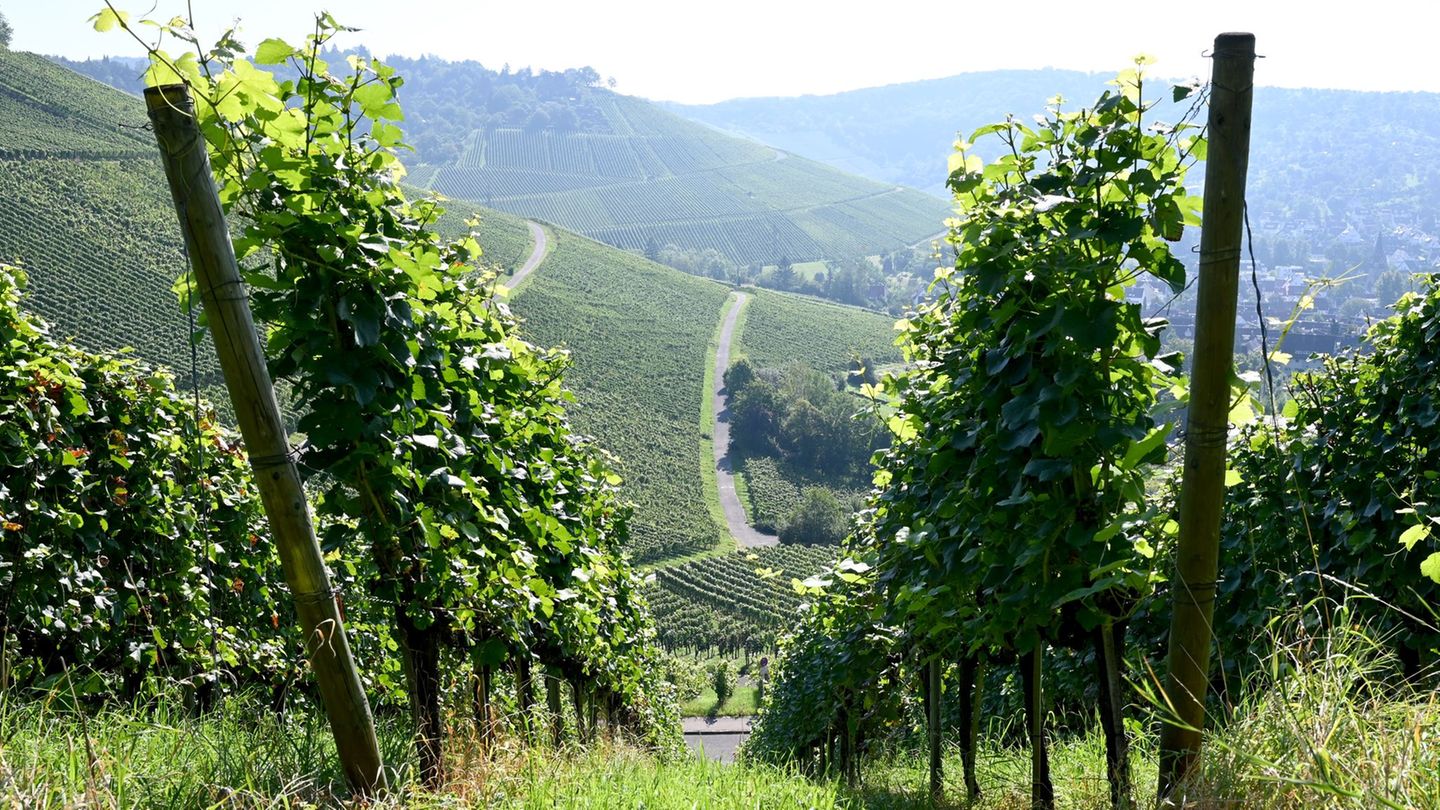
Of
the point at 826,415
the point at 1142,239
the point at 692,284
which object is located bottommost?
the point at 826,415

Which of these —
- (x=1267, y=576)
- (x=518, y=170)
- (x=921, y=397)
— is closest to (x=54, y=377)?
(x=921, y=397)

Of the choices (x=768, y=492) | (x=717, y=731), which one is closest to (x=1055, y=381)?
(x=717, y=731)

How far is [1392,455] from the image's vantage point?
4535 mm

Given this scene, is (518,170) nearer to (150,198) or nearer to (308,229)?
(150,198)

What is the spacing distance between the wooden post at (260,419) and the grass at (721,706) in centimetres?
3224

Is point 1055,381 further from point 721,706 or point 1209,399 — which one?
point 721,706

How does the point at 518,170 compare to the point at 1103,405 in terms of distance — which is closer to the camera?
the point at 1103,405

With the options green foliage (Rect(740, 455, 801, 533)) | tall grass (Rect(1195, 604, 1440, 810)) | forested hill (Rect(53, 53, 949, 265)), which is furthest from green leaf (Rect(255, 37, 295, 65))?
forested hill (Rect(53, 53, 949, 265))

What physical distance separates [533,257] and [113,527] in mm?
79048

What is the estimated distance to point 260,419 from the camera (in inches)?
97.3

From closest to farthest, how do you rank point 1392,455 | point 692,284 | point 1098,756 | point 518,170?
point 1098,756 → point 1392,455 → point 692,284 → point 518,170

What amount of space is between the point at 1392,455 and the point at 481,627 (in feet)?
13.5

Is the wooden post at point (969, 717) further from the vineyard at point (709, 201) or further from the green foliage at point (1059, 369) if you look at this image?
the vineyard at point (709, 201)

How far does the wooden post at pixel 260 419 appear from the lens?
236 cm
